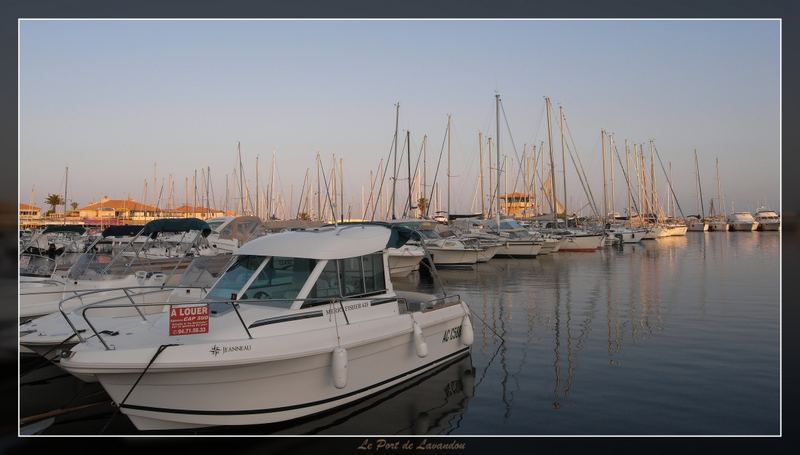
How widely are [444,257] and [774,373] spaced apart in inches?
799

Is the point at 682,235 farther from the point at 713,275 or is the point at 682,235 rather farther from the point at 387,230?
the point at 387,230

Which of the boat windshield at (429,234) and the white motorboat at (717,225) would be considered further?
the white motorboat at (717,225)

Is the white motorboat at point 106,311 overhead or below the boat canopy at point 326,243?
below

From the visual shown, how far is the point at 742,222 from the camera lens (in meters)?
82.4

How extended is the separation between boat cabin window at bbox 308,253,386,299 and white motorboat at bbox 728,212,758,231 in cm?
8495

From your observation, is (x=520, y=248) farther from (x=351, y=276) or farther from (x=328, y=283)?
(x=328, y=283)

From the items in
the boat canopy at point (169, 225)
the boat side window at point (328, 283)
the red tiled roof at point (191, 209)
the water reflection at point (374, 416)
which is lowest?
the water reflection at point (374, 416)

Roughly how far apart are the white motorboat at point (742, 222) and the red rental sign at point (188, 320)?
288 ft

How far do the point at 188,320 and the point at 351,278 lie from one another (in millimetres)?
2573

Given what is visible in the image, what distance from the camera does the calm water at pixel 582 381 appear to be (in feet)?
25.1

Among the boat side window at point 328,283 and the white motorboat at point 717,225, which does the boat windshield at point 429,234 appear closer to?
the boat side window at point 328,283

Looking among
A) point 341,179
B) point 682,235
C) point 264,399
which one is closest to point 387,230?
point 264,399

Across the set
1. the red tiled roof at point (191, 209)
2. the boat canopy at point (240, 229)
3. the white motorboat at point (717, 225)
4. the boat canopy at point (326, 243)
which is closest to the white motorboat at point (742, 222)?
the white motorboat at point (717, 225)

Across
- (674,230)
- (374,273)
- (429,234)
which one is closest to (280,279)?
(374,273)
